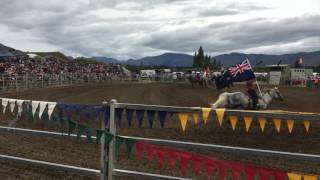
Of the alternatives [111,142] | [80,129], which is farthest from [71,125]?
[111,142]

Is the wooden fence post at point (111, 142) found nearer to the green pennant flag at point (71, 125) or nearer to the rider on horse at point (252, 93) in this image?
the green pennant flag at point (71, 125)

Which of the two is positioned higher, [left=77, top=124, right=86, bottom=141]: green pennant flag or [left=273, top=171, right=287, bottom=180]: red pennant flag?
[left=77, top=124, right=86, bottom=141]: green pennant flag

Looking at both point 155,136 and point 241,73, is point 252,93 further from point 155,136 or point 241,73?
point 155,136

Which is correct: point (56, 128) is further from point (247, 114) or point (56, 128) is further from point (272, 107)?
point (272, 107)

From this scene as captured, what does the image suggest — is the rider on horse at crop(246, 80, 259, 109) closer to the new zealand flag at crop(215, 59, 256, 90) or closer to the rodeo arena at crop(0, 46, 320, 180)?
the rodeo arena at crop(0, 46, 320, 180)

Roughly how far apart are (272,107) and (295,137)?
9.69 m

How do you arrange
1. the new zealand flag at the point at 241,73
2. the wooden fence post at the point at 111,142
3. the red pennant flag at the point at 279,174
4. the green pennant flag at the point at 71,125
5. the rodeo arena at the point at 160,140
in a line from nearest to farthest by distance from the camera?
the red pennant flag at the point at 279,174, the rodeo arena at the point at 160,140, the wooden fence post at the point at 111,142, the green pennant flag at the point at 71,125, the new zealand flag at the point at 241,73

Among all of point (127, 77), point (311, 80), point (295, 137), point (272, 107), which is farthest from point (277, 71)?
point (295, 137)

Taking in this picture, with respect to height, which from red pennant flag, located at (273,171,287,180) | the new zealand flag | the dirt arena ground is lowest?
the dirt arena ground

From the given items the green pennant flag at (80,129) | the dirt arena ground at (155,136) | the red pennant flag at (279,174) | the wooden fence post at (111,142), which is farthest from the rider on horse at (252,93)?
the red pennant flag at (279,174)

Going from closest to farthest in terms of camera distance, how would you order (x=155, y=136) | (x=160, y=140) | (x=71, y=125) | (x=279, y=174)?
(x=279, y=174) < (x=160, y=140) < (x=71, y=125) < (x=155, y=136)

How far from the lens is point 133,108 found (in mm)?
6340

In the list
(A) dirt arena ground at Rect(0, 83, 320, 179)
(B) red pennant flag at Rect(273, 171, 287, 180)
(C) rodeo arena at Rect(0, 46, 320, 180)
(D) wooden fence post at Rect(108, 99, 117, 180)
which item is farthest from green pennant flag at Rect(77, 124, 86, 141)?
(B) red pennant flag at Rect(273, 171, 287, 180)

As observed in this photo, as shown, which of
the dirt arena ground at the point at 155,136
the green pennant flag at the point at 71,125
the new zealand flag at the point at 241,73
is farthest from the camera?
the new zealand flag at the point at 241,73
